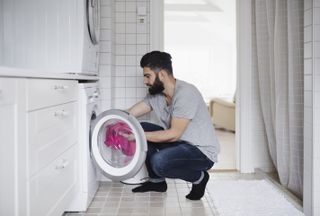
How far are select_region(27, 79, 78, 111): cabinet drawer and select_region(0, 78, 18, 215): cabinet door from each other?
14cm

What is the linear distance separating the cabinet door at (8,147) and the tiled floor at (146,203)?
42.2 inches

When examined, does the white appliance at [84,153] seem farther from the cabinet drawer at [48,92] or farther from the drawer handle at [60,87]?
the drawer handle at [60,87]

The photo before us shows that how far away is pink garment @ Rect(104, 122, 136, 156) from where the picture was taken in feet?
8.03

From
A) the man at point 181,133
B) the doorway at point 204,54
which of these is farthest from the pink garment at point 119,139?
the doorway at point 204,54

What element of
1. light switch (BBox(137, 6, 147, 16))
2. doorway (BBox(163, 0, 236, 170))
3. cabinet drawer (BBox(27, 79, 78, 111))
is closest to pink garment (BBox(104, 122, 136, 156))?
cabinet drawer (BBox(27, 79, 78, 111))

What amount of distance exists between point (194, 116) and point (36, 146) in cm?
127

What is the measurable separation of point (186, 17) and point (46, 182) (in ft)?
25.5

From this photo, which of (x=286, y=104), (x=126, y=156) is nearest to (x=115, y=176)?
(x=126, y=156)

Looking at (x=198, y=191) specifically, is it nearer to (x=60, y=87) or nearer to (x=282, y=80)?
(x=282, y=80)

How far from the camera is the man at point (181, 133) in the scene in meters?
2.32

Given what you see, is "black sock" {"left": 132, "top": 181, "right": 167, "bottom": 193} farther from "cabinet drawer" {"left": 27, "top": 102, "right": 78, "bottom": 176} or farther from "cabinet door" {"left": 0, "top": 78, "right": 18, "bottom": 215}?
"cabinet door" {"left": 0, "top": 78, "right": 18, "bottom": 215}

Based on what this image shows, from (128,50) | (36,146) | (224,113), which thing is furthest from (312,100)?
(224,113)

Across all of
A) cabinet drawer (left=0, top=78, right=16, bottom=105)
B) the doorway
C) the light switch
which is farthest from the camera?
the doorway

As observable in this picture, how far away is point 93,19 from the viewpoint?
7.57ft
